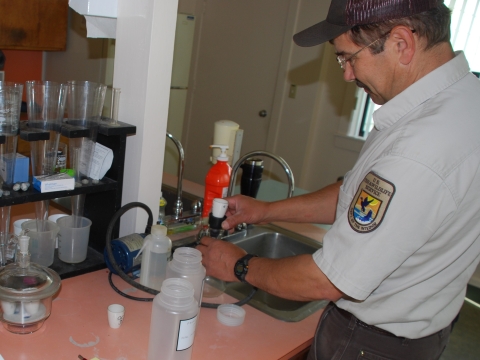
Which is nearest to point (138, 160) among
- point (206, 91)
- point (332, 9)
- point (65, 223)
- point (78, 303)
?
point (65, 223)

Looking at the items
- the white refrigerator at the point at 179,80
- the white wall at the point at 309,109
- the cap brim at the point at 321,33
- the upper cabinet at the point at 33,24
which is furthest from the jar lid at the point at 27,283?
the white wall at the point at 309,109

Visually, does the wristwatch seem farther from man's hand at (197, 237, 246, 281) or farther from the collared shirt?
the collared shirt

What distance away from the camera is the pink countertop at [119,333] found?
101 cm

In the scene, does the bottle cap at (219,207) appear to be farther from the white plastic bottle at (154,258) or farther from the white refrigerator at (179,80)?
the white refrigerator at (179,80)

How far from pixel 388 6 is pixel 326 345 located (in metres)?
0.80

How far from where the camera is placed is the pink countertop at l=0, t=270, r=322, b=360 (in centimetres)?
101

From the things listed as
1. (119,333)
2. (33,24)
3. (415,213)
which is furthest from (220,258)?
(33,24)

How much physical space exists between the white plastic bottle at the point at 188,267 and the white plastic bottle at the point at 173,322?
5.3 inches

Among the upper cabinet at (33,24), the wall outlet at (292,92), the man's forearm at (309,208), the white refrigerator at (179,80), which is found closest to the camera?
the man's forearm at (309,208)

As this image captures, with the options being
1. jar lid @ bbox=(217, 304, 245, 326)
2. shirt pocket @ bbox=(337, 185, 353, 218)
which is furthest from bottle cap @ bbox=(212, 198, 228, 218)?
shirt pocket @ bbox=(337, 185, 353, 218)

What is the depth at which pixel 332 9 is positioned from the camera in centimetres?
108

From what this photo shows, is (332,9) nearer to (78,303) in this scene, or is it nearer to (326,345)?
(326,345)

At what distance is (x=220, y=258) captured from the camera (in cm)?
123

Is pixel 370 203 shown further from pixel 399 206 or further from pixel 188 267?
pixel 188 267
